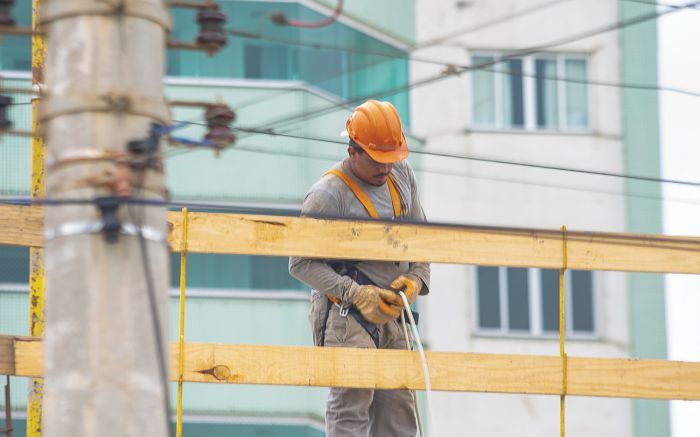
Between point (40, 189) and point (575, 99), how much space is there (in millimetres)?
16148

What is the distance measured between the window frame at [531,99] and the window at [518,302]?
Result: 237 centimetres

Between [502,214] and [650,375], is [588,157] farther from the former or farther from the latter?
[650,375]

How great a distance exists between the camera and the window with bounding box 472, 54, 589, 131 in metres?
25.3

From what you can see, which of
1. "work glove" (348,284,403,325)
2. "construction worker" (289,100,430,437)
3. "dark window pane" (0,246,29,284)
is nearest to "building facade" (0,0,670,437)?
"dark window pane" (0,246,29,284)

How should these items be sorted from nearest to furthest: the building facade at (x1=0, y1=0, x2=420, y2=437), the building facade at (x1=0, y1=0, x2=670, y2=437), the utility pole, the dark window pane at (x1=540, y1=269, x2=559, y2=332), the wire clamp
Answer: the utility pole → the wire clamp → the building facade at (x1=0, y1=0, x2=420, y2=437) → the building facade at (x1=0, y1=0, x2=670, y2=437) → the dark window pane at (x1=540, y1=269, x2=559, y2=332)

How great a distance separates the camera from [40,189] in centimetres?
1065

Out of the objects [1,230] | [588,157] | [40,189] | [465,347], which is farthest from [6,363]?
[588,157]

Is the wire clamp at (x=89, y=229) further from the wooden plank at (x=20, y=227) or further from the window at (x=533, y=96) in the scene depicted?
the window at (x=533, y=96)

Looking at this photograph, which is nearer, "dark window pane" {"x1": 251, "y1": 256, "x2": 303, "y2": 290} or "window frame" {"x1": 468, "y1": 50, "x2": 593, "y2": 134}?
"dark window pane" {"x1": 251, "y1": 256, "x2": 303, "y2": 290}

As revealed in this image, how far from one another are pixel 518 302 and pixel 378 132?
15964 mm

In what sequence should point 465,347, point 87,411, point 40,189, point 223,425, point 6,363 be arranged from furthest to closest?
1. point 465,347
2. point 223,425
3. point 40,189
4. point 6,363
5. point 87,411

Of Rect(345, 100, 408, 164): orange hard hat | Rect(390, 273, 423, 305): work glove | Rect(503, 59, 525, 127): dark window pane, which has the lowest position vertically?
Rect(390, 273, 423, 305): work glove

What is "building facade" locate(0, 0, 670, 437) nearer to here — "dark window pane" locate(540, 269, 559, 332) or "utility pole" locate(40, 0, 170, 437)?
"dark window pane" locate(540, 269, 559, 332)

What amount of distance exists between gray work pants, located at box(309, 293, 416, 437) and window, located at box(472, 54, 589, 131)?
1656 cm
